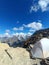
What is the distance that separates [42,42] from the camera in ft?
102

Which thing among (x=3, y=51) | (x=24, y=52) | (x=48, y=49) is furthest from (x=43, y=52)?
(x=3, y=51)

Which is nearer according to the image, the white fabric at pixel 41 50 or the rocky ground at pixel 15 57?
the rocky ground at pixel 15 57

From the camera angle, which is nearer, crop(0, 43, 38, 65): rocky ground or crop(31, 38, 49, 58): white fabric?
crop(0, 43, 38, 65): rocky ground

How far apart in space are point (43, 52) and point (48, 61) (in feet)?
16.5

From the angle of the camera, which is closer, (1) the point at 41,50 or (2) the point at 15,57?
(2) the point at 15,57

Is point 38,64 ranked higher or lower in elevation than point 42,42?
lower

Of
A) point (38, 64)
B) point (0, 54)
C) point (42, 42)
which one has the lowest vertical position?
point (38, 64)

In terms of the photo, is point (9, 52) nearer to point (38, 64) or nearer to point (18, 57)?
point (18, 57)

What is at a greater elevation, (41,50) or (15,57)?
→ (41,50)

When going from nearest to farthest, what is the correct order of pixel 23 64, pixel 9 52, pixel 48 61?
1. pixel 48 61
2. pixel 23 64
3. pixel 9 52

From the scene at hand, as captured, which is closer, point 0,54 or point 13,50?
point 0,54

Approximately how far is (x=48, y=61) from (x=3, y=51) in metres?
8.97

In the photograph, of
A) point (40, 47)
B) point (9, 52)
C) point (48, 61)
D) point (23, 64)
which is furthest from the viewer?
point (40, 47)

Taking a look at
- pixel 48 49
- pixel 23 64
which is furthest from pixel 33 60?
pixel 48 49
